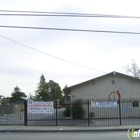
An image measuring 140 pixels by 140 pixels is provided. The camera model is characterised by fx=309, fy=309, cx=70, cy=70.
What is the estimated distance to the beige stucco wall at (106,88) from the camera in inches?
1231

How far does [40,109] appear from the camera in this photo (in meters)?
22.6

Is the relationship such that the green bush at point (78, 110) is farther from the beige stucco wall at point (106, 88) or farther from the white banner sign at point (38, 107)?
the white banner sign at point (38, 107)

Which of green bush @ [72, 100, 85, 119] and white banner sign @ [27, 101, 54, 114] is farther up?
white banner sign @ [27, 101, 54, 114]

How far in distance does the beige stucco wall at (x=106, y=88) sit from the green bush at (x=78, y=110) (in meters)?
2.03

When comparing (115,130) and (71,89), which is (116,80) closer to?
(71,89)

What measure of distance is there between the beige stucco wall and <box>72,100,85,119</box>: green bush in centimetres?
203

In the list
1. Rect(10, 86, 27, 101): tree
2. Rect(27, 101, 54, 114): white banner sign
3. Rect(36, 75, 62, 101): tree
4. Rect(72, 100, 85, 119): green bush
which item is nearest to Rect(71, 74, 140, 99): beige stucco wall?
Rect(72, 100, 85, 119): green bush

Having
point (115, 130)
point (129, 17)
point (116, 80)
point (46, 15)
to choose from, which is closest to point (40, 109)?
point (115, 130)

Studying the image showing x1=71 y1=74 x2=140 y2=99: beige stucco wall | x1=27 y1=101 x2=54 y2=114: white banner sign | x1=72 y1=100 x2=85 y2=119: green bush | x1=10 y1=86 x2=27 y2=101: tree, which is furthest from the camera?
x1=10 y1=86 x2=27 y2=101: tree

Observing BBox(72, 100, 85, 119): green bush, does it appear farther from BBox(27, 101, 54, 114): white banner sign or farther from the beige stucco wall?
BBox(27, 101, 54, 114): white banner sign

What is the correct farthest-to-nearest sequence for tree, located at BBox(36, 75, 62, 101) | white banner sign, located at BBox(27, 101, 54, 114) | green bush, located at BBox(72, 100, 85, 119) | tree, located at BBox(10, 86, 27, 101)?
tree, located at BBox(36, 75, 62, 101)
tree, located at BBox(10, 86, 27, 101)
green bush, located at BBox(72, 100, 85, 119)
white banner sign, located at BBox(27, 101, 54, 114)

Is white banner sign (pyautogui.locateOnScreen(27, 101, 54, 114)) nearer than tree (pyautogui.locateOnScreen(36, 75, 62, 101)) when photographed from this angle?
Yes

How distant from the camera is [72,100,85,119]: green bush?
95.5ft

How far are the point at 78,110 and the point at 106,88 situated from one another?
4.07 m
